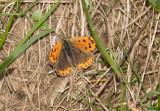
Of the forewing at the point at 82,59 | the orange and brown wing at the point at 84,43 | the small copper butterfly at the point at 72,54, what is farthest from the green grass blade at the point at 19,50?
the forewing at the point at 82,59

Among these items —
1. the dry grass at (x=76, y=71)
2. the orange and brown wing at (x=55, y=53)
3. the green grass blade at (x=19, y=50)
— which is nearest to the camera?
the green grass blade at (x=19, y=50)

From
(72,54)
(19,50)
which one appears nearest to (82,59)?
(72,54)

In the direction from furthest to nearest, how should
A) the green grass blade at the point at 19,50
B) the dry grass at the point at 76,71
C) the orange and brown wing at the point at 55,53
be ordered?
the dry grass at the point at 76,71
the orange and brown wing at the point at 55,53
the green grass blade at the point at 19,50

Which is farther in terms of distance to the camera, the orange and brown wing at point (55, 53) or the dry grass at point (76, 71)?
the dry grass at point (76, 71)

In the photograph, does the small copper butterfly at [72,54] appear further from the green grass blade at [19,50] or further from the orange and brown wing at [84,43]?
the green grass blade at [19,50]

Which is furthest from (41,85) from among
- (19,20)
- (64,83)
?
(19,20)

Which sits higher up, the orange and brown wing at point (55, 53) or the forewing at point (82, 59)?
the orange and brown wing at point (55, 53)

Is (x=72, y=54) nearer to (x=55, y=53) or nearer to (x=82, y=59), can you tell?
(x=82, y=59)
